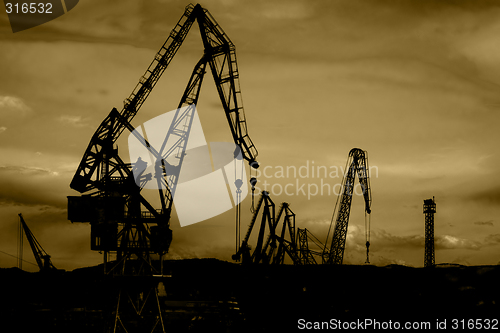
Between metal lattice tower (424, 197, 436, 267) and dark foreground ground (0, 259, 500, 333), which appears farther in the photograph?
metal lattice tower (424, 197, 436, 267)

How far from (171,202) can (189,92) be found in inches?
391

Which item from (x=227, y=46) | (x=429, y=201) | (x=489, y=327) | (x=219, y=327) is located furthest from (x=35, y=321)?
(x=429, y=201)

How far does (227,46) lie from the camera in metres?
45.9

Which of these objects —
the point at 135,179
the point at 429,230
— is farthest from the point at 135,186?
the point at 429,230

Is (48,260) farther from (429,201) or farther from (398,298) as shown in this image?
(429,201)

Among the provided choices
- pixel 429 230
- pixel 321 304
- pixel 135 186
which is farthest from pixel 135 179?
pixel 429 230

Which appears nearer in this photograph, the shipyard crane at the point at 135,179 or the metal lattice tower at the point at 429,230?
the shipyard crane at the point at 135,179

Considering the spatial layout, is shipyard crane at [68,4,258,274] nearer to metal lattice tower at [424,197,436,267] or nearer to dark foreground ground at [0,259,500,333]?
dark foreground ground at [0,259,500,333]

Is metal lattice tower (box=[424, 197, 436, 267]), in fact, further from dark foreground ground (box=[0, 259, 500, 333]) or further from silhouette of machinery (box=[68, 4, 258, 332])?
silhouette of machinery (box=[68, 4, 258, 332])

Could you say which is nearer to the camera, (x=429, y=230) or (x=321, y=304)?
(x=321, y=304)

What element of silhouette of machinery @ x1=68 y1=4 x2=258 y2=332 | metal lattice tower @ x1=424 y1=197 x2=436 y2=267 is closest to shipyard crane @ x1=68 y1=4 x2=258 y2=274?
silhouette of machinery @ x1=68 y1=4 x2=258 y2=332

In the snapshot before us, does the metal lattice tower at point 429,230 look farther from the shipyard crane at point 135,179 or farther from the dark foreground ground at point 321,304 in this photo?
the shipyard crane at point 135,179

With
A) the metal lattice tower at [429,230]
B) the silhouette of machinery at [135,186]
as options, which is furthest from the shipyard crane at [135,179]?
the metal lattice tower at [429,230]

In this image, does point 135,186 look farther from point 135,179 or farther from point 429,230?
point 429,230
